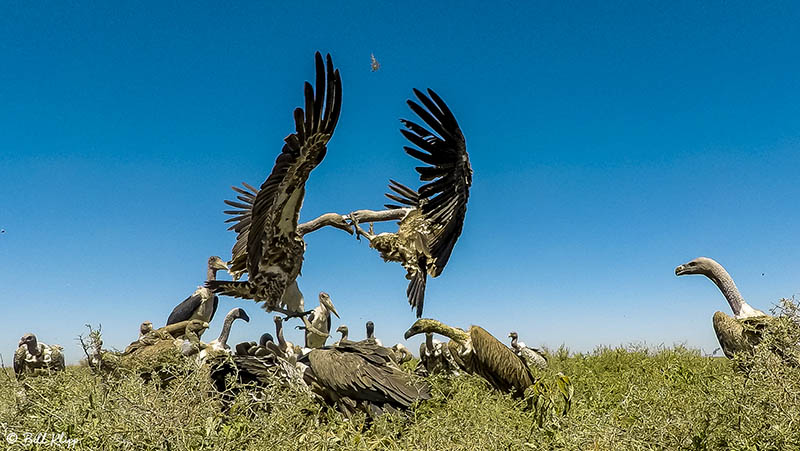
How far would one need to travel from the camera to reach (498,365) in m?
5.47

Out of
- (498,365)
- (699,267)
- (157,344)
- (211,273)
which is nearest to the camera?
(157,344)

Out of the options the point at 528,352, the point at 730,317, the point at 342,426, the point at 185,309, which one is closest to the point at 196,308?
the point at 185,309

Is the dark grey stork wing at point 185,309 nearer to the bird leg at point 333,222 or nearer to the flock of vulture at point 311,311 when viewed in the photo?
the flock of vulture at point 311,311

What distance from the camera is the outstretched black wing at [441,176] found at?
19.8 feet

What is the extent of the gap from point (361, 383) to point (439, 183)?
7.89ft

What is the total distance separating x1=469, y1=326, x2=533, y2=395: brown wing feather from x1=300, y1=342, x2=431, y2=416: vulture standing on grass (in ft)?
3.16

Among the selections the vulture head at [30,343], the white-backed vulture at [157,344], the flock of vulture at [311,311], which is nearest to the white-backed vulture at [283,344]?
the flock of vulture at [311,311]

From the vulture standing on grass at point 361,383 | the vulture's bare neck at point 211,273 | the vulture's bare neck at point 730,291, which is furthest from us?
the vulture's bare neck at point 211,273

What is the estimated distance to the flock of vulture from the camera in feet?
14.9

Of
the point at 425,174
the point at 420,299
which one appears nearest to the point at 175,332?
the point at 420,299

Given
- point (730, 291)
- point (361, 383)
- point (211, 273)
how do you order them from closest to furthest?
point (361, 383), point (730, 291), point (211, 273)

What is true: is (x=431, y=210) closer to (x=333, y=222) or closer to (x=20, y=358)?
(x=333, y=222)

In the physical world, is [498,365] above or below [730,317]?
below

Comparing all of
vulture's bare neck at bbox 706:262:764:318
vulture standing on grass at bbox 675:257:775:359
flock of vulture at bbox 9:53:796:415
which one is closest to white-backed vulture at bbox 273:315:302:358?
flock of vulture at bbox 9:53:796:415
